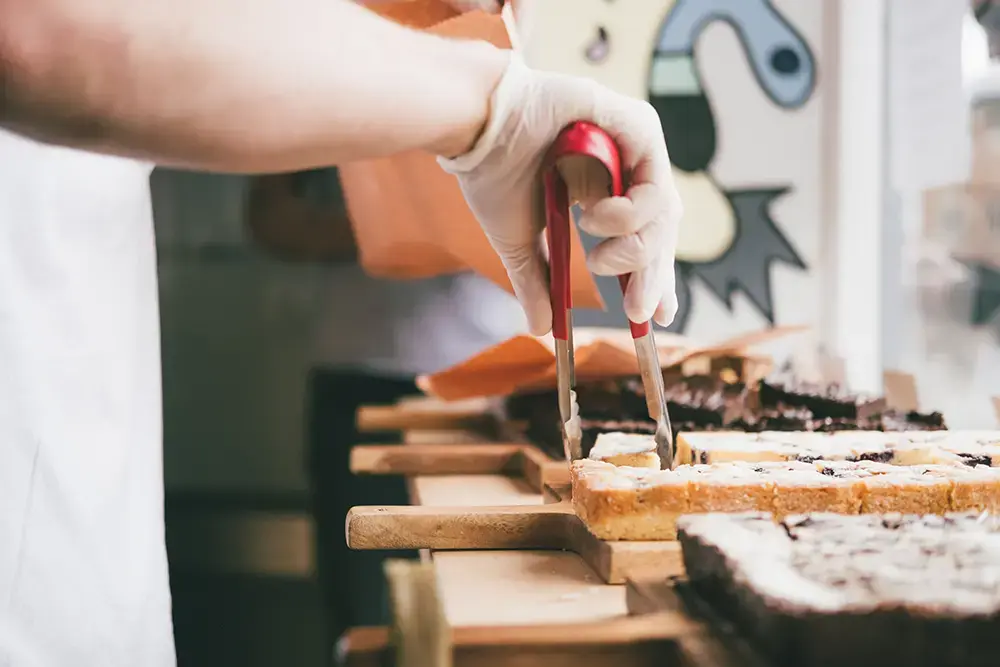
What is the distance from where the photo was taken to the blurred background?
262cm

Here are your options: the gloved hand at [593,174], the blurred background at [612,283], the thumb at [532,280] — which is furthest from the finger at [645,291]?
the blurred background at [612,283]

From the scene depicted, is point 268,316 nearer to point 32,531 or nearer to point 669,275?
point 32,531

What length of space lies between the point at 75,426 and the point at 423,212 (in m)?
0.88

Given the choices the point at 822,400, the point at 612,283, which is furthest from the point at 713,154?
the point at 822,400

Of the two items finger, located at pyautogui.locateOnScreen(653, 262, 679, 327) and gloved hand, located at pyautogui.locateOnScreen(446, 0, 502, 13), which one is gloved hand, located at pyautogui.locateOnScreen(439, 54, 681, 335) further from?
gloved hand, located at pyautogui.locateOnScreen(446, 0, 502, 13)

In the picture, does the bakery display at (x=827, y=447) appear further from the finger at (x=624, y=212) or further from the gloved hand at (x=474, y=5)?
the gloved hand at (x=474, y=5)

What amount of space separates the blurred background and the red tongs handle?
158cm

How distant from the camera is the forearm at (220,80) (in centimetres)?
68

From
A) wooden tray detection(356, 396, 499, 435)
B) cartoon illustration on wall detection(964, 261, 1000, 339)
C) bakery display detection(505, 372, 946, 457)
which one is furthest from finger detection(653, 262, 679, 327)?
cartoon illustration on wall detection(964, 261, 1000, 339)

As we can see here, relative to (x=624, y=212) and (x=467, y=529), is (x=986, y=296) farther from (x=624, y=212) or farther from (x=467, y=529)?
(x=467, y=529)

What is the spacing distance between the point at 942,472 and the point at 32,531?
116cm

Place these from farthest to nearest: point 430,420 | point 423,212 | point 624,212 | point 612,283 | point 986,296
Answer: point 612,283
point 986,296
point 423,212
point 430,420
point 624,212

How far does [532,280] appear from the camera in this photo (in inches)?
49.3

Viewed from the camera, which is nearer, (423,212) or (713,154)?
(423,212)
